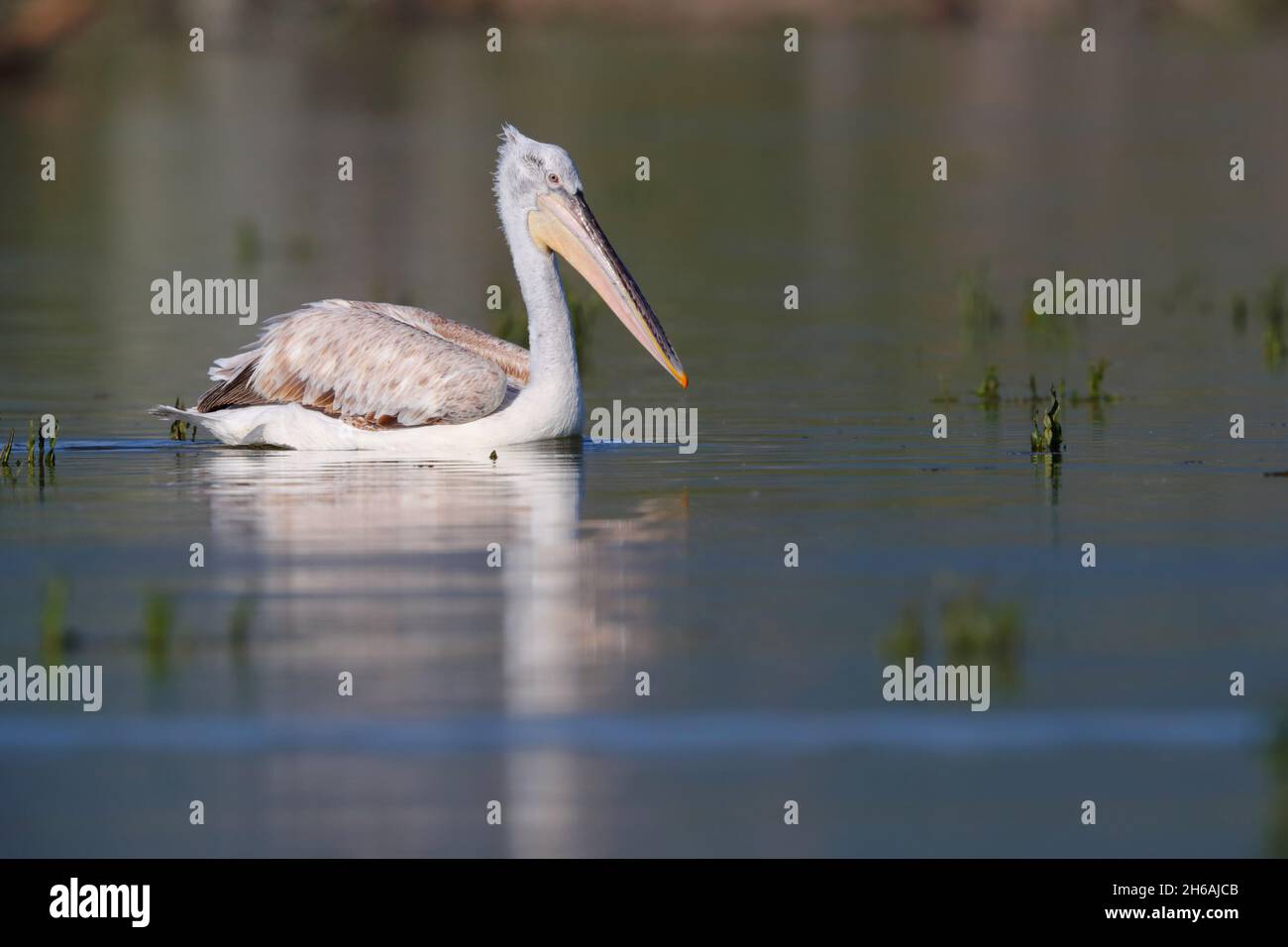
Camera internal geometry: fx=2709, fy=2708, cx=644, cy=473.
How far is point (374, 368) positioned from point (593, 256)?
3.84 feet

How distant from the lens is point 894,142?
35.6 metres

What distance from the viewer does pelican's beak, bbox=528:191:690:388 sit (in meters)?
12.4

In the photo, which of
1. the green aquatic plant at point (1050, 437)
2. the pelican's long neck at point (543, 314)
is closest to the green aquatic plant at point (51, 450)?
the pelican's long neck at point (543, 314)

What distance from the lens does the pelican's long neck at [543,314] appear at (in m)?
12.2

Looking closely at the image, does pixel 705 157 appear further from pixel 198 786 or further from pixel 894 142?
pixel 198 786

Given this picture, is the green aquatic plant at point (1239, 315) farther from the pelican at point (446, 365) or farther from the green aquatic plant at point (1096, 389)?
the pelican at point (446, 365)

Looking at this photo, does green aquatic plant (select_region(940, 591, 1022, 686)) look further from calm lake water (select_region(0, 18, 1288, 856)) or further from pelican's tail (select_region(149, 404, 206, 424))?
pelican's tail (select_region(149, 404, 206, 424))

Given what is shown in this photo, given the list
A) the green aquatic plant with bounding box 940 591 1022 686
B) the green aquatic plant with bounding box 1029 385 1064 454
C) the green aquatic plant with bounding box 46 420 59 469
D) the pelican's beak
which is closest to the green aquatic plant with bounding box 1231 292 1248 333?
the green aquatic plant with bounding box 1029 385 1064 454

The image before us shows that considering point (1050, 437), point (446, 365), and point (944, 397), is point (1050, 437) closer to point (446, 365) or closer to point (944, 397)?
point (944, 397)

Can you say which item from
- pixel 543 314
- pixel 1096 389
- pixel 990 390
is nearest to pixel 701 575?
pixel 543 314

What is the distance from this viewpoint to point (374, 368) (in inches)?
487

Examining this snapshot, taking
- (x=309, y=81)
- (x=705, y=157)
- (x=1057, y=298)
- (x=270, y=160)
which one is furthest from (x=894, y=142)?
(x=309, y=81)

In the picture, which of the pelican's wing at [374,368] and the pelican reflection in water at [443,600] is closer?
the pelican reflection in water at [443,600]
